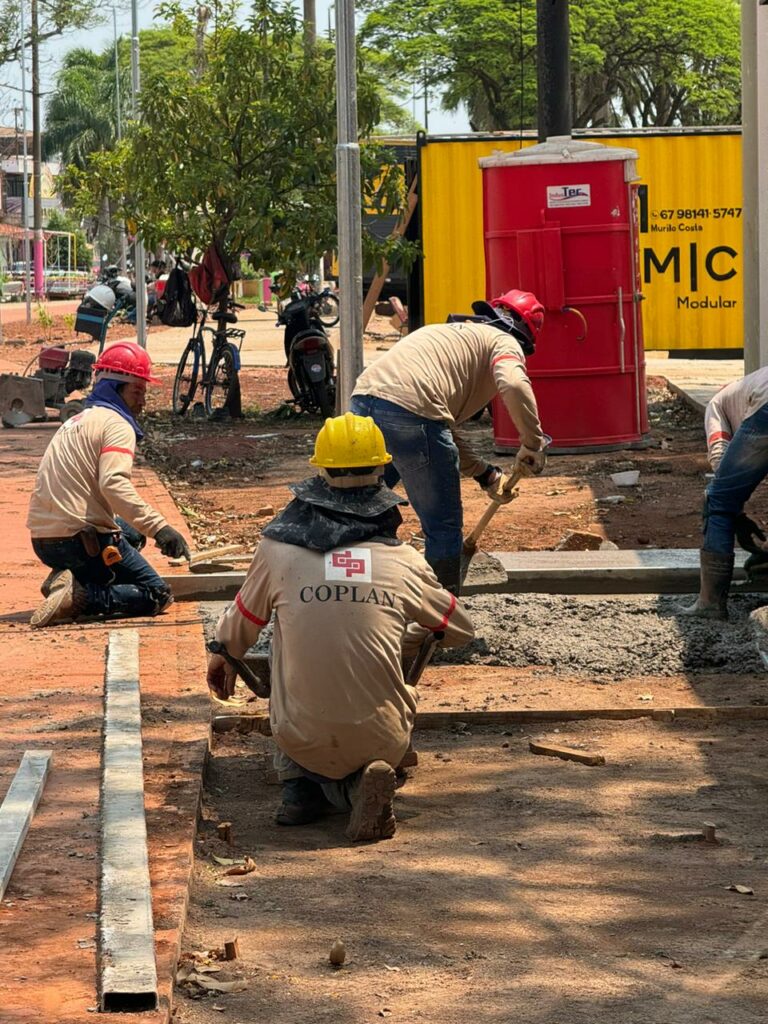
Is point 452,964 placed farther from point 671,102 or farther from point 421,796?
point 671,102

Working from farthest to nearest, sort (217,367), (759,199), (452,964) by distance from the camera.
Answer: (217,367), (759,199), (452,964)

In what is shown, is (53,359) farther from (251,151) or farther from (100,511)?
(100,511)

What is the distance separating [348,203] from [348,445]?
13.2 feet

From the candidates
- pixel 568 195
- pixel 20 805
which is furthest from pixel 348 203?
pixel 568 195

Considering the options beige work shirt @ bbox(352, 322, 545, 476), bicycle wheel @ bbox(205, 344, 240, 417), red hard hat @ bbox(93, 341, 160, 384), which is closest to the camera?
beige work shirt @ bbox(352, 322, 545, 476)

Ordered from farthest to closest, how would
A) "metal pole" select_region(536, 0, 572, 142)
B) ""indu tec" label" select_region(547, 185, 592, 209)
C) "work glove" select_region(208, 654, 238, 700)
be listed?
"metal pole" select_region(536, 0, 572, 142) < ""indu tec" label" select_region(547, 185, 592, 209) < "work glove" select_region(208, 654, 238, 700)

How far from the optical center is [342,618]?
541 cm

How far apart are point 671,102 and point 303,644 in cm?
4500

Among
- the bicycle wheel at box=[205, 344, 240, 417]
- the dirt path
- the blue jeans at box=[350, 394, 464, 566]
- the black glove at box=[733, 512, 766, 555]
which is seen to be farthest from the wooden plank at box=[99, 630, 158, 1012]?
the bicycle wheel at box=[205, 344, 240, 417]

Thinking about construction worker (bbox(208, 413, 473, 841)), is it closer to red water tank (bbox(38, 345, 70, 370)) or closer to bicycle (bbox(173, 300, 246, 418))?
bicycle (bbox(173, 300, 246, 418))

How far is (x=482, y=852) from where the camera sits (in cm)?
534

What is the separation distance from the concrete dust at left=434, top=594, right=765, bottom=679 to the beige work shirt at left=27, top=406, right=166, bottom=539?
1.75 m

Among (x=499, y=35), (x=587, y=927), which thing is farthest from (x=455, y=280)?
(x=499, y=35)

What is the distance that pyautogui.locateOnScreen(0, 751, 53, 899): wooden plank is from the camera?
15.6 feet
